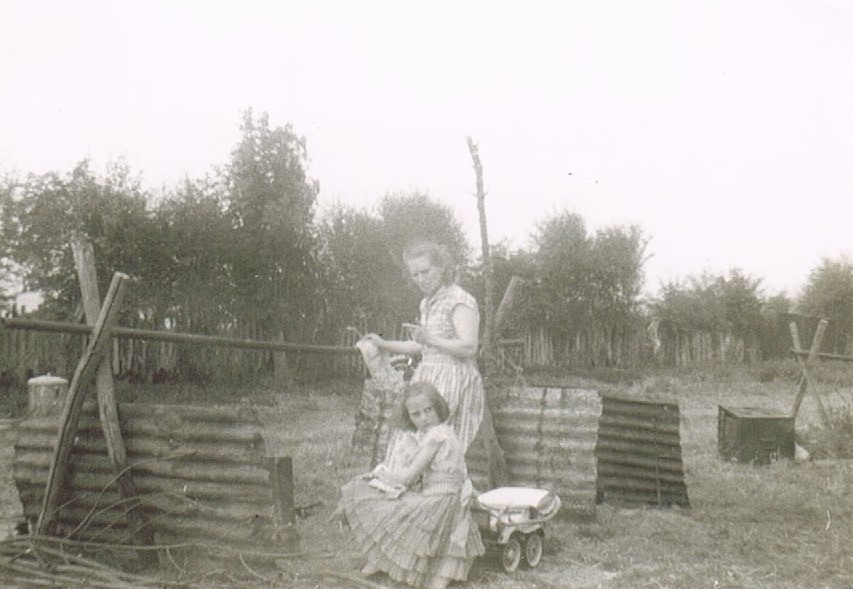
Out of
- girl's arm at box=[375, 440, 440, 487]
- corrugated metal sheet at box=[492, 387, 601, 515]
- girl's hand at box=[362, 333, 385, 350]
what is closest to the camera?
girl's arm at box=[375, 440, 440, 487]

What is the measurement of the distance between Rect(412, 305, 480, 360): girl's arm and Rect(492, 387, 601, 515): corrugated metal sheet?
4.07ft

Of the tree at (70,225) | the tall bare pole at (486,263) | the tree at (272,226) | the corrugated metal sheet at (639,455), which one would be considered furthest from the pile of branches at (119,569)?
the tree at (272,226)

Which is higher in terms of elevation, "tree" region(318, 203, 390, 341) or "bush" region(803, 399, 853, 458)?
"tree" region(318, 203, 390, 341)

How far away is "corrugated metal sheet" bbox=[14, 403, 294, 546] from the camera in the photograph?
4145 millimetres

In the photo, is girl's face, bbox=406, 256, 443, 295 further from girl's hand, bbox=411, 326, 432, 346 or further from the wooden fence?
the wooden fence

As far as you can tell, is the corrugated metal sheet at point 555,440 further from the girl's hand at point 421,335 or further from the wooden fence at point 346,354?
the girl's hand at point 421,335

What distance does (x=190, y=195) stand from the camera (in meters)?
14.5

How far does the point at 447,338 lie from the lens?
4750mm

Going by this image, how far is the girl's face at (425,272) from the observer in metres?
4.62

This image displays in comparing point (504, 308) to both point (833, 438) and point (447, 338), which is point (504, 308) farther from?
point (833, 438)

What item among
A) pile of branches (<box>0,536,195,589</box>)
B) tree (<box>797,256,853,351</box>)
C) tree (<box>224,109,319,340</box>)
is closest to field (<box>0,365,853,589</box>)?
pile of branches (<box>0,536,195,589</box>)

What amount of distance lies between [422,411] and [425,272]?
757 millimetres

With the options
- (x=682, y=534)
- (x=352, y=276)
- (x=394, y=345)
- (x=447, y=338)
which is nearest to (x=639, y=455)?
(x=682, y=534)

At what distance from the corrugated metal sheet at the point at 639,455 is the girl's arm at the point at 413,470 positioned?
2674 millimetres
